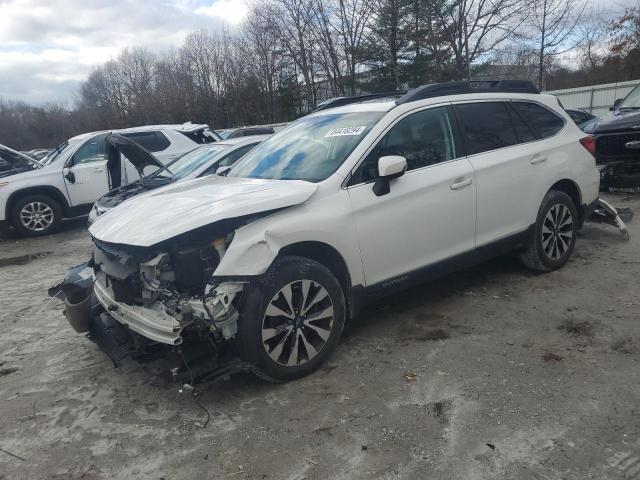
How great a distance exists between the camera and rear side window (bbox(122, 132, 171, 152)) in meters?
9.69

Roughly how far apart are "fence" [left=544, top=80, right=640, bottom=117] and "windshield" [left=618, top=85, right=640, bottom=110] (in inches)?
625

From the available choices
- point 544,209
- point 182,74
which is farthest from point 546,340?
point 182,74

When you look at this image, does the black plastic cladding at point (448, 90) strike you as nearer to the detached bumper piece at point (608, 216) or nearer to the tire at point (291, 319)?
the tire at point (291, 319)

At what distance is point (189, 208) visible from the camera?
3307 mm

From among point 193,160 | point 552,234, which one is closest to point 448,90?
point 552,234

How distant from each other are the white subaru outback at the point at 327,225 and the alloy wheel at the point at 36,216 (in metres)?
6.47

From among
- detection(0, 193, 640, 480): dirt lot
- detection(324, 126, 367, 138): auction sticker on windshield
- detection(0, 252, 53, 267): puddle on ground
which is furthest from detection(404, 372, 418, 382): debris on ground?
detection(0, 252, 53, 267): puddle on ground

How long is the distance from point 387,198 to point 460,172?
845 mm

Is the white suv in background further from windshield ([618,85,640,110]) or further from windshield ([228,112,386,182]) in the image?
windshield ([618,85,640,110])

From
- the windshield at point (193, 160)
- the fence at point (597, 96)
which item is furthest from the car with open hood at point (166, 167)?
the fence at point (597, 96)

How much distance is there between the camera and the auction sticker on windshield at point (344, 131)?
394 cm

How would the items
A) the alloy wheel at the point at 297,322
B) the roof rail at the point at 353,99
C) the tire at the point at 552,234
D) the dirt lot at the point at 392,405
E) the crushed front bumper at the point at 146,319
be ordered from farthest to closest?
the tire at the point at 552,234, the roof rail at the point at 353,99, the alloy wheel at the point at 297,322, the crushed front bumper at the point at 146,319, the dirt lot at the point at 392,405

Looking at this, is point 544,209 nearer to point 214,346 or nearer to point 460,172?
point 460,172

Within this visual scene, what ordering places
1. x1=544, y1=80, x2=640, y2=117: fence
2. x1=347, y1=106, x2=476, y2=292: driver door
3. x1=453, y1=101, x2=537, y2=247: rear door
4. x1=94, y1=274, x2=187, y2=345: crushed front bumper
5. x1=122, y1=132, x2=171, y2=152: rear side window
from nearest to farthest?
A: x1=94, y1=274, x2=187, y2=345: crushed front bumper, x1=347, y1=106, x2=476, y2=292: driver door, x1=453, y1=101, x2=537, y2=247: rear door, x1=122, y1=132, x2=171, y2=152: rear side window, x1=544, y1=80, x2=640, y2=117: fence
